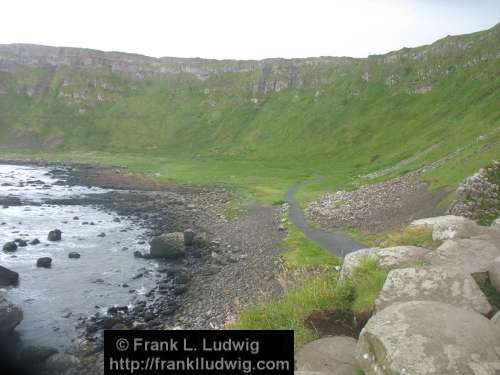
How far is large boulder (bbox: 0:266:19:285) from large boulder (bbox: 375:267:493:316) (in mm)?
35677

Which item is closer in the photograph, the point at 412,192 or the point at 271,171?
the point at 412,192

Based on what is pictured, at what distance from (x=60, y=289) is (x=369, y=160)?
9456cm

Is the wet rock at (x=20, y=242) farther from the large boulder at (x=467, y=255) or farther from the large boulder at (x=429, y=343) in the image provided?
the large boulder at (x=429, y=343)

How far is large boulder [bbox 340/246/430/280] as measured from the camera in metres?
12.6

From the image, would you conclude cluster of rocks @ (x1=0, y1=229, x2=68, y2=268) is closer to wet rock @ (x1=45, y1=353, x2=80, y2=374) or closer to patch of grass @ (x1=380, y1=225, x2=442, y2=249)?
wet rock @ (x1=45, y1=353, x2=80, y2=374)

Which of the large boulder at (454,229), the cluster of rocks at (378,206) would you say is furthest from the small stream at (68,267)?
the cluster of rocks at (378,206)

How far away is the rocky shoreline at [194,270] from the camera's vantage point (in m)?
27.9

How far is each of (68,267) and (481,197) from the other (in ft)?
129

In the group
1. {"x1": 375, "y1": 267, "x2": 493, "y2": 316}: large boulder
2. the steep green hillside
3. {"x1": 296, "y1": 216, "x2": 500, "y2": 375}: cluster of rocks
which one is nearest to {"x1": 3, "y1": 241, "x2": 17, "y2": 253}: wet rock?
{"x1": 296, "y1": 216, "x2": 500, "y2": 375}: cluster of rocks

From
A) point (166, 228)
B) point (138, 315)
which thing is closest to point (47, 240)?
point (166, 228)

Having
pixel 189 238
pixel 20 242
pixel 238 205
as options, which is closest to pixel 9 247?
pixel 20 242

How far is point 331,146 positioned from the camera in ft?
463

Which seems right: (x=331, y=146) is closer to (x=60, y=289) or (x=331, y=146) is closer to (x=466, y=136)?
(x=466, y=136)

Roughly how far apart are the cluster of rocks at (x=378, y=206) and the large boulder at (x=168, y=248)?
17868 mm
